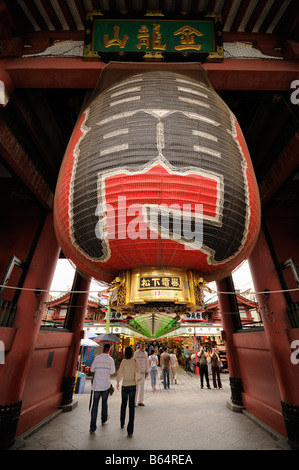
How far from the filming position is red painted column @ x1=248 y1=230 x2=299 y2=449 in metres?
3.40

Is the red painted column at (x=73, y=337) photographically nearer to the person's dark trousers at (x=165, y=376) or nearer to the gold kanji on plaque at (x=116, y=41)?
the person's dark trousers at (x=165, y=376)

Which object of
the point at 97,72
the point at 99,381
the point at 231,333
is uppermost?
the point at 97,72

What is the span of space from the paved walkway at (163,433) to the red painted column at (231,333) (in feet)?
1.54

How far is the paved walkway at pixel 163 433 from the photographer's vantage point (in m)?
3.47

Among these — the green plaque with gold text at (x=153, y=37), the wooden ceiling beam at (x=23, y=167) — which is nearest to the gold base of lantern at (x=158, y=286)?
the green plaque with gold text at (x=153, y=37)

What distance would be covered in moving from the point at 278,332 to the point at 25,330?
4414 millimetres

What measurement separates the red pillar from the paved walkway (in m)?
0.52

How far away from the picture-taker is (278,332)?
3.83 m

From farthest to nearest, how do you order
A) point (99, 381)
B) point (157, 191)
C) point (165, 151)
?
point (99, 381) < point (165, 151) < point (157, 191)

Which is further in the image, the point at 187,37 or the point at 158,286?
the point at 187,37

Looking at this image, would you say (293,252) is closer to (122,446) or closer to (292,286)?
(292,286)

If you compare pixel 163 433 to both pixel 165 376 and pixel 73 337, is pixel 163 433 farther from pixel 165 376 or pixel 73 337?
pixel 165 376

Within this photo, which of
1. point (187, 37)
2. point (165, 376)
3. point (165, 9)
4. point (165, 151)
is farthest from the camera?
point (165, 376)

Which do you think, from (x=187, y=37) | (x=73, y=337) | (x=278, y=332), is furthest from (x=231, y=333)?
(x=187, y=37)
